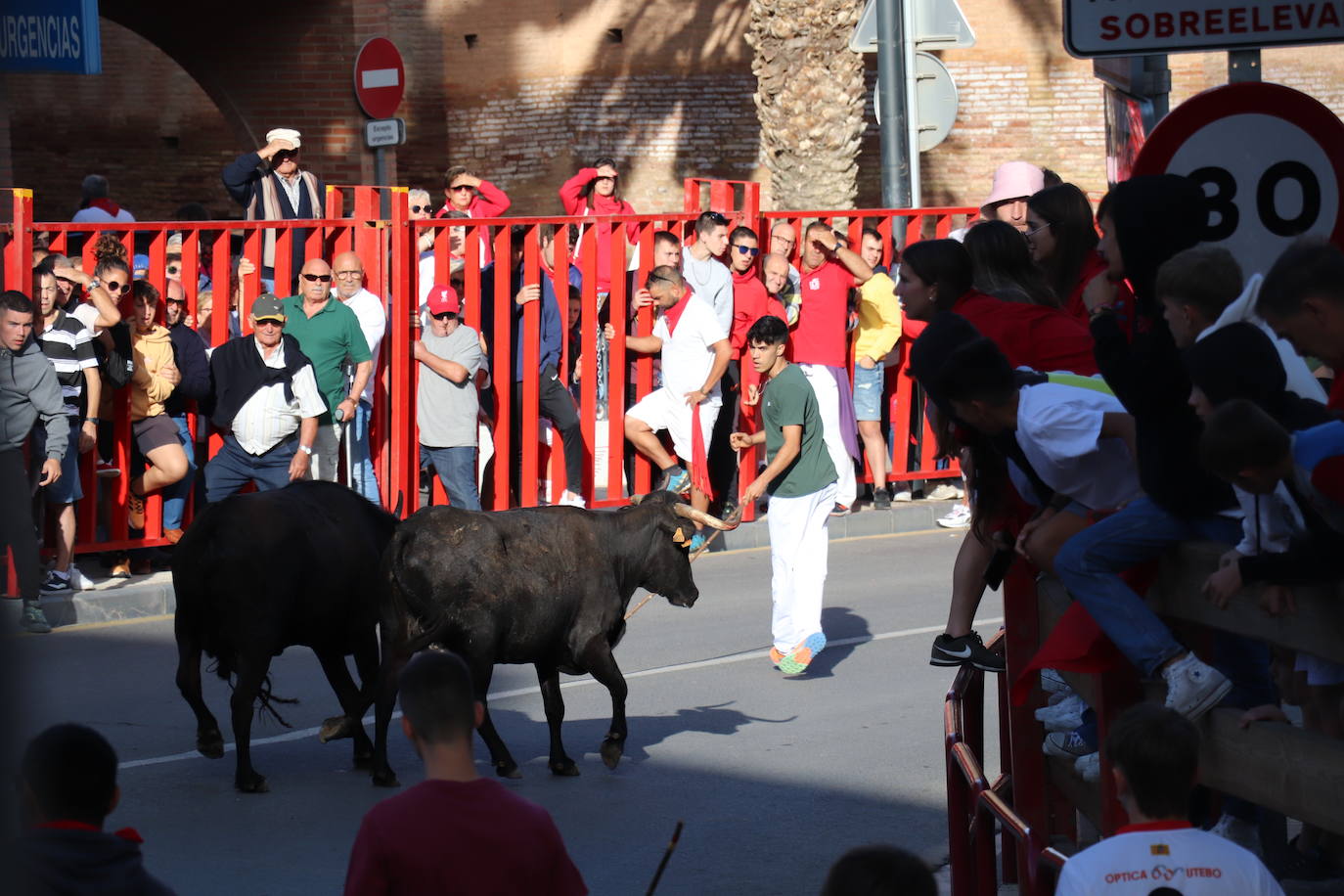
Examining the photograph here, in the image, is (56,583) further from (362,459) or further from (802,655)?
(802,655)

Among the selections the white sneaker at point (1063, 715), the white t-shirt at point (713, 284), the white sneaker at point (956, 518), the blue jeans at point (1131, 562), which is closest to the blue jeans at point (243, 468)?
the white t-shirt at point (713, 284)

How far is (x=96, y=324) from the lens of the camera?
41.0 feet

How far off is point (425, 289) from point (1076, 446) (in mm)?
9710

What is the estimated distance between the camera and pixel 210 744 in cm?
860

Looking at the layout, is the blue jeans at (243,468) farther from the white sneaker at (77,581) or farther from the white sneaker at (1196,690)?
the white sneaker at (1196,690)

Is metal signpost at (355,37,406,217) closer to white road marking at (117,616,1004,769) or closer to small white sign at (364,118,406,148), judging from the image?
small white sign at (364,118,406,148)

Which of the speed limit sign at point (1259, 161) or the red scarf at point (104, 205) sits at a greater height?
the red scarf at point (104, 205)

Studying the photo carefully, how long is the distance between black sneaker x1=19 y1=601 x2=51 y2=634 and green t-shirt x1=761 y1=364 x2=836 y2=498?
180 inches

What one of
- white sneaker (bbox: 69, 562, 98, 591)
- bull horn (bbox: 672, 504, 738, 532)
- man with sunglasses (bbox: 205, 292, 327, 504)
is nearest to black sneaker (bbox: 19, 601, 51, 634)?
white sneaker (bbox: 69, 562, 98, 591)

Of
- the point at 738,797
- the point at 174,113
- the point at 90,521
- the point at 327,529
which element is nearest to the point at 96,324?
the point at 90,521

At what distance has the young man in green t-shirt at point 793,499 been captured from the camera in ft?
34.6

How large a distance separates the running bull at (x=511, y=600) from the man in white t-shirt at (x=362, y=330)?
5295 millimetres

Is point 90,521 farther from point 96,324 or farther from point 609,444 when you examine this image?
point 609,444

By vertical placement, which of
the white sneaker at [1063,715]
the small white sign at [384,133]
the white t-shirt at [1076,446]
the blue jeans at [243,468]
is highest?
the small white sign at [384,133]
